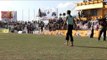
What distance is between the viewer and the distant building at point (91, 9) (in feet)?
184

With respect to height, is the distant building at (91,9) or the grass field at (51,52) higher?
the grass field at (51,52)

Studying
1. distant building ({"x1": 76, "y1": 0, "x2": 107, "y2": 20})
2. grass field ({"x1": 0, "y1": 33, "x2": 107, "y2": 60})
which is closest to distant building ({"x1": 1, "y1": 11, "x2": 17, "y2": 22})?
distant building ({"x1": 76, "y1": 0, "x2": 107, "y2": 20})

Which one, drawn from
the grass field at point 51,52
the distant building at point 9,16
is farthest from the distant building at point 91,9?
the distant building at point 9,16

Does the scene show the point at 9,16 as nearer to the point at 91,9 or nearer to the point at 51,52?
the point at 91,9

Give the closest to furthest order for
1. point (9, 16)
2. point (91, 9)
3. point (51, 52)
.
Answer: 1. point (51, 52)
2. point (91, 9)
3. point (9, 16)

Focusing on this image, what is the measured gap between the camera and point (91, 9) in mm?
60281

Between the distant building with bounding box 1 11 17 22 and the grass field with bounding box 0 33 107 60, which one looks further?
the distant building with bounding box 1 11 17 22

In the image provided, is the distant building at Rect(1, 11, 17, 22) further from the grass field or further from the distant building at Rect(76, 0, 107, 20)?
the grass field

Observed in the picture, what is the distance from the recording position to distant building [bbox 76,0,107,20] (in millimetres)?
56119

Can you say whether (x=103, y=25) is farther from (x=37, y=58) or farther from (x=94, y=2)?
(x=94, y=2)

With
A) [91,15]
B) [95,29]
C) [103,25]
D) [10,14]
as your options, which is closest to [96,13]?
[91,15]

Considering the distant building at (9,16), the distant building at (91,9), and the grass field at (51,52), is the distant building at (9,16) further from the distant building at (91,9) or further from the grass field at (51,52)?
the grass field at (51,52)

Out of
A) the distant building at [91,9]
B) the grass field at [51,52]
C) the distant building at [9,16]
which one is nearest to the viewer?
the grass field at [51,52]

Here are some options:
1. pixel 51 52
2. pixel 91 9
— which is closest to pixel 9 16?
pixel 91 9
